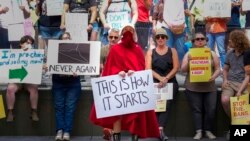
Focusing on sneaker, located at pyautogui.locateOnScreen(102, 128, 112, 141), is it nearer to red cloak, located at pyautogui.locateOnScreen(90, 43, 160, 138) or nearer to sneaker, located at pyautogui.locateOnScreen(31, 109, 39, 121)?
red cloak, located at pyautogui.locateOnScreen(90, 43, 160, 138)

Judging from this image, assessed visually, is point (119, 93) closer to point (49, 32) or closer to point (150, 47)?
A: point (150, 47)

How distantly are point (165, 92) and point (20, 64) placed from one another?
2467mm

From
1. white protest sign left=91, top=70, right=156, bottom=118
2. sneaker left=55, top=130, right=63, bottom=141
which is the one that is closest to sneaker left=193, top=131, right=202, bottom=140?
white protest sign left=91, top=70, right=156, bottom=118

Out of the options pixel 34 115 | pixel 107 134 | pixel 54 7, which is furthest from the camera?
pixel 54 7

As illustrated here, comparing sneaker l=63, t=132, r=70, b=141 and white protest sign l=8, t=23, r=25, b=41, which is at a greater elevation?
white protest sign l=8, t=23, r=25, b=41

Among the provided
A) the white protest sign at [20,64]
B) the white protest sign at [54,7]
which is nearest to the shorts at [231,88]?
the white protest sign at [20,64]

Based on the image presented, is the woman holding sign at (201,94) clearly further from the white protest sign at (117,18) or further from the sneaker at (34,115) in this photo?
the sneaker at (34,115)

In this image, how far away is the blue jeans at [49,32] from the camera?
11570mm

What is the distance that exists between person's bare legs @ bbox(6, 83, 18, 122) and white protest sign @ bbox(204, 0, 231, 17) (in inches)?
143

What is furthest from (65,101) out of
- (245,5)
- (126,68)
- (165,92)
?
(245,5)

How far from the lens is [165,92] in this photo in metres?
10.5

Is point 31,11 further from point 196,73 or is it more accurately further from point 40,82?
point 196,73

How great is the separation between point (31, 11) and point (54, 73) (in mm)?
1711

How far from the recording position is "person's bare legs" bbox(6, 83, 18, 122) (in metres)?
10.8
